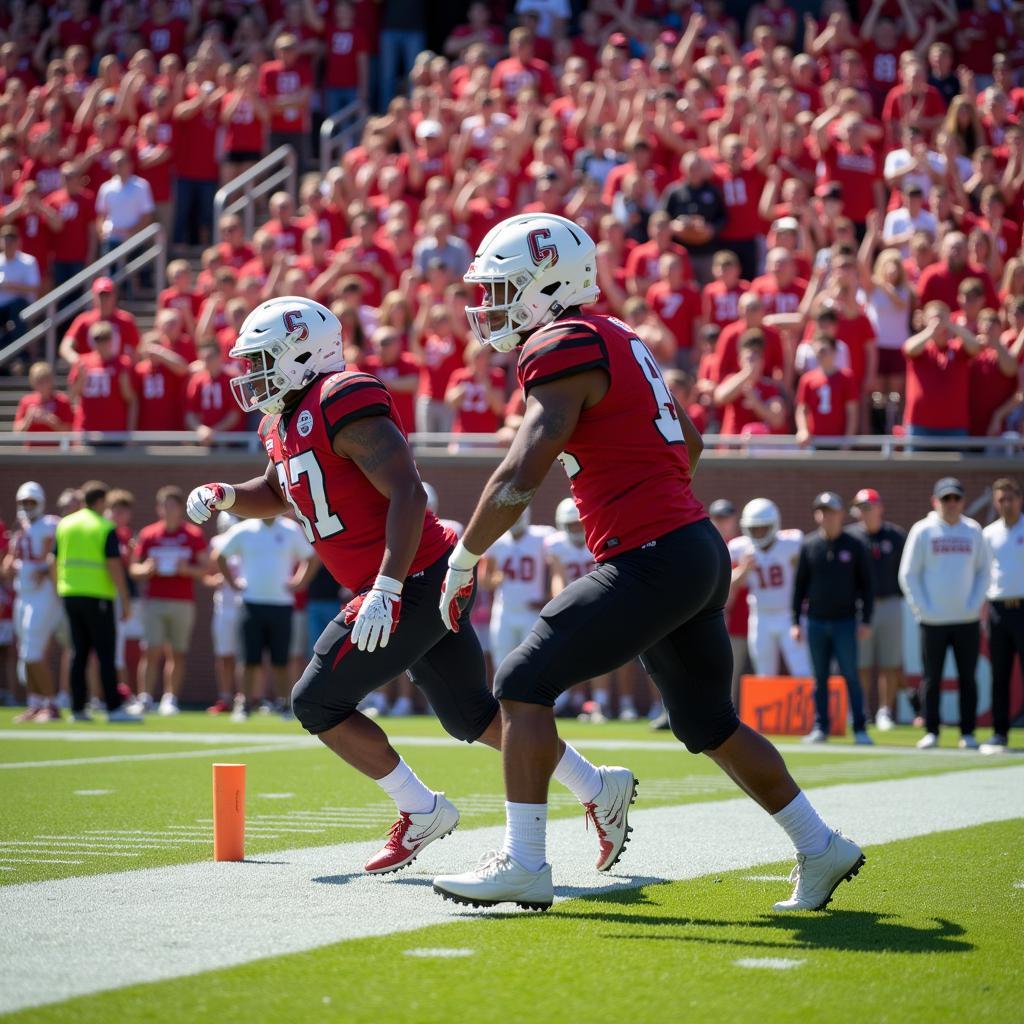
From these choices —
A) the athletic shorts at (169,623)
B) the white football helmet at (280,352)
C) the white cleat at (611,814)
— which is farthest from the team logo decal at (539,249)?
the athletic shorts at (169,623)

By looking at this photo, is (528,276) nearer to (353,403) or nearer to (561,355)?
(561,355)

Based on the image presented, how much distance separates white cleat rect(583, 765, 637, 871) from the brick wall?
1019 cm

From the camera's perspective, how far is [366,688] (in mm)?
Answer: 6059

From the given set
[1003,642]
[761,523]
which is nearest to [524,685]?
[1003,642]

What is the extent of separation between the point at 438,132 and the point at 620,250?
2978 millimetres

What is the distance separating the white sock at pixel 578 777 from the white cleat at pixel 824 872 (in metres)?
0.85

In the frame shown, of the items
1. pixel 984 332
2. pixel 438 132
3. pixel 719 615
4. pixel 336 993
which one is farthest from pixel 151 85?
pixel 336 993

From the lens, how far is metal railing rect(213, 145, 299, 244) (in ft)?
66.0

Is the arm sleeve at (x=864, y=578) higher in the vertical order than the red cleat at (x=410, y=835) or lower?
higher

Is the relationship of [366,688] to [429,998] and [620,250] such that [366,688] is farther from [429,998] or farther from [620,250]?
[620,250]

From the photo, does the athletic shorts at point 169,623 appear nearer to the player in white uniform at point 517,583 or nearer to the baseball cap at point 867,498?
the player in white uniform at point 517,583

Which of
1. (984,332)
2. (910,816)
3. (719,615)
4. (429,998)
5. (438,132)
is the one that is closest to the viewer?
(429,998)

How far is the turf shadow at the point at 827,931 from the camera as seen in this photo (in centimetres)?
489

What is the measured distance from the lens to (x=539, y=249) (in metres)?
5.53
